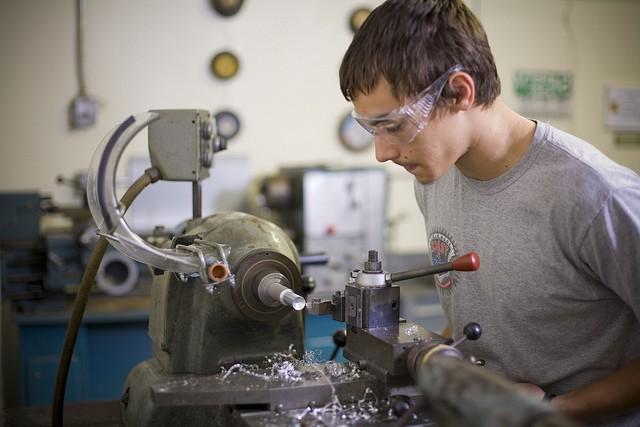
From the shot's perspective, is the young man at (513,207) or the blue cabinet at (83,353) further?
the blue cabinet at (83,353)

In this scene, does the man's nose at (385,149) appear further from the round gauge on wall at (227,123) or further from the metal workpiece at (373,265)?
the round gauge on wall at (227,123)

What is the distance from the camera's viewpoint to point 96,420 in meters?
1.44

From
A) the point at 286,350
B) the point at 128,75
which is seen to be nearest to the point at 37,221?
the point at 128,75

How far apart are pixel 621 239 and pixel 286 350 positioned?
1.98 ft

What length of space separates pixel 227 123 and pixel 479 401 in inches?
117

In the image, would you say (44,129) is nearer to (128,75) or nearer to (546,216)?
(128,75)

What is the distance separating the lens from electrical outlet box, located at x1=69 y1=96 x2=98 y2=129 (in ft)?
10.5

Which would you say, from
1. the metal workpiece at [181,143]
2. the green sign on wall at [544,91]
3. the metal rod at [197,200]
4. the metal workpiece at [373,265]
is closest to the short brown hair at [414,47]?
the metal workpiece at [373,265]

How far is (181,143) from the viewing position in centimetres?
133

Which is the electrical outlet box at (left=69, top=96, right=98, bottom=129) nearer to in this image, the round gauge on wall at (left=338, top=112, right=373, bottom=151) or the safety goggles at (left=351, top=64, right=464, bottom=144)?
the round gauge on wall at (left=338, top=112, right=373, bottom=151)

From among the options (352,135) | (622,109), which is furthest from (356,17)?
(622,109)

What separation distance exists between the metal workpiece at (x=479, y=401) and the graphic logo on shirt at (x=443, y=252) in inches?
25.0

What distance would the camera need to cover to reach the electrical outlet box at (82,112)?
3.19m

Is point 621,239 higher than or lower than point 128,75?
lower
